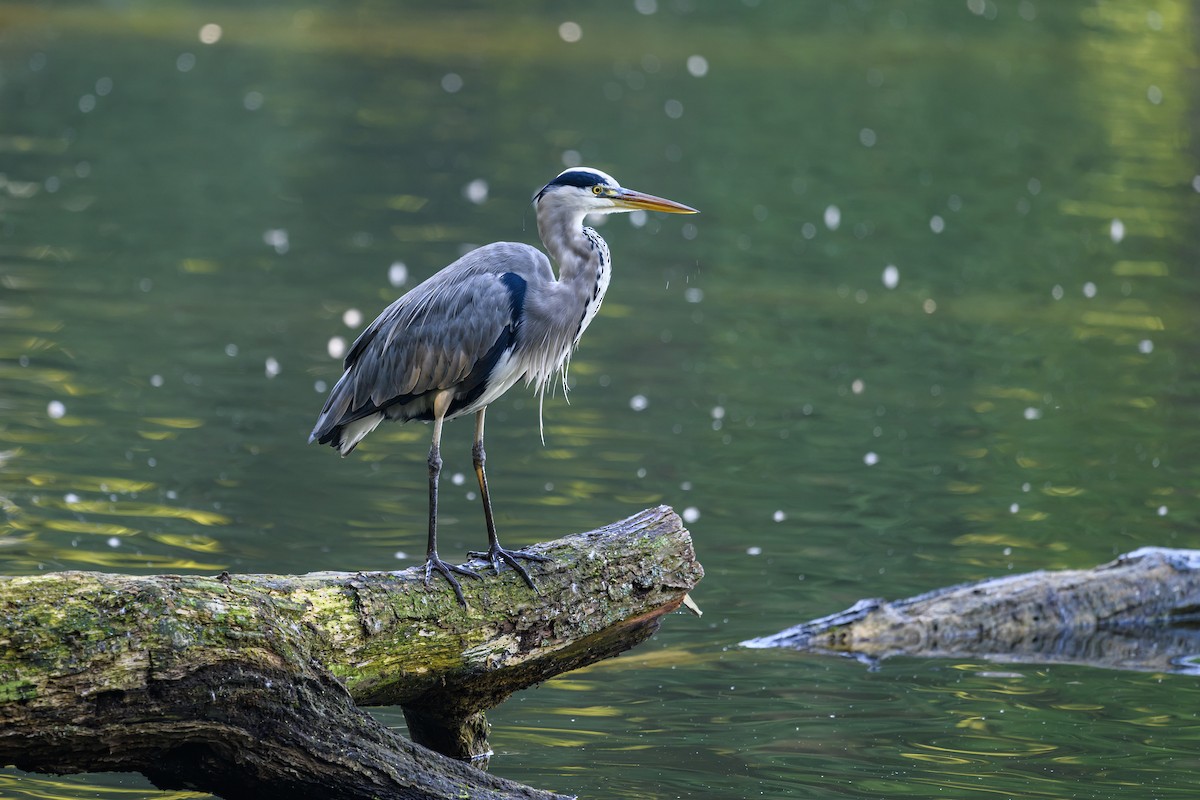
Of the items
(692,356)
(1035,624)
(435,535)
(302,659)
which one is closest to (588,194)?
(435,535)

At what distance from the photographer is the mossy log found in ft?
14.0

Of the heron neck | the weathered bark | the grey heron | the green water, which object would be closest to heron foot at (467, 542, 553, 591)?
the grey heron

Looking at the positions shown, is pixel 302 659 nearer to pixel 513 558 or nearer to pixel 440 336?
pixel 513 558

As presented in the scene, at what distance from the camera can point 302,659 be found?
4660 mm

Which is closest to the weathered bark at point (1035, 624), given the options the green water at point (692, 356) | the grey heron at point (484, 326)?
the green water at point (692, 356)

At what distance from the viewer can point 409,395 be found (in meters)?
6.12

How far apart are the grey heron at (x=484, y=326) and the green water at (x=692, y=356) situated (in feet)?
4.45

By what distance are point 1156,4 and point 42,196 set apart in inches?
1026

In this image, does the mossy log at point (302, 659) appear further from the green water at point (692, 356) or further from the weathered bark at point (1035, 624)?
the weathered bark at point (1035, 624)

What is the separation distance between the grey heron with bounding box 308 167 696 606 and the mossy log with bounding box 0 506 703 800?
0.57 meters

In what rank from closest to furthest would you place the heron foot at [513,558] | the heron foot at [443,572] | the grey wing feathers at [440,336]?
the heron foot at [443,572], the heron foot at [513,558], the grey wing feathers at [440,336]

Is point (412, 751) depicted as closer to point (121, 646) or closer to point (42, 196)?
point (121, 646)

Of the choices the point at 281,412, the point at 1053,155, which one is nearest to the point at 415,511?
the point at 281,412

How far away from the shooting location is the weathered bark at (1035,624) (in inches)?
300
